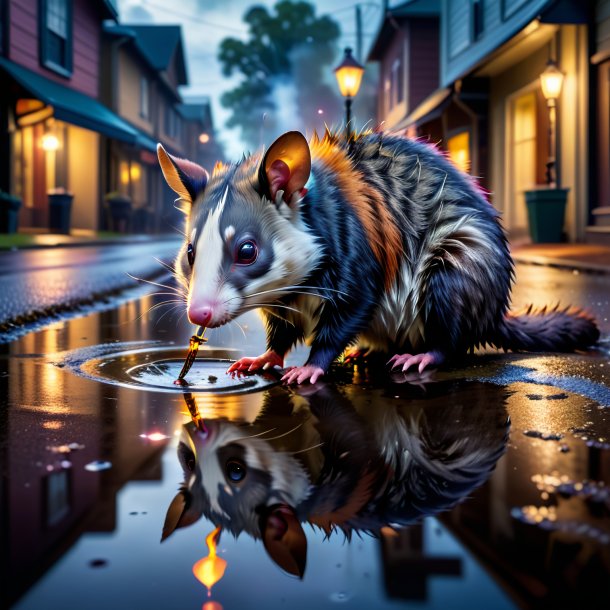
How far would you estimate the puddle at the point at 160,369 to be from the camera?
3348 millimetres

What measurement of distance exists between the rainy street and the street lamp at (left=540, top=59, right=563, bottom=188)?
1242 cm

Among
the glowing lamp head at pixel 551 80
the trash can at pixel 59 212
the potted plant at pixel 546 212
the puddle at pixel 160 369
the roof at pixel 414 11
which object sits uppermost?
the roof at pixel 414 11

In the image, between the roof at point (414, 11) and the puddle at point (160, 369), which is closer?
the puddle at point (160, 369)

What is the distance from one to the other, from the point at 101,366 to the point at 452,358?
62.7 inches

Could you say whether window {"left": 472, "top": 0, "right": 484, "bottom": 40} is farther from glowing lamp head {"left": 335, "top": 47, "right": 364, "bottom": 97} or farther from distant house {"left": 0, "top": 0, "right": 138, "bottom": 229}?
distant house {"left": 0, "top": 0, "right": 138, "bottom": 229}

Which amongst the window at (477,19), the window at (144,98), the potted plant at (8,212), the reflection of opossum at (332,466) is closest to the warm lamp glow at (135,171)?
the window at (144,98)

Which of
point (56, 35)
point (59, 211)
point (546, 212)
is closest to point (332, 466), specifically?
point (546, 212)

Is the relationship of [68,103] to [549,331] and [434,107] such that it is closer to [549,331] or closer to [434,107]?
[434,107]

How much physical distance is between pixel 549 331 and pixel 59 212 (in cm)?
1964

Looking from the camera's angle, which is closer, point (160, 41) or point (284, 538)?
point (284, 538)

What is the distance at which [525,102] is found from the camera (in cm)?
1966

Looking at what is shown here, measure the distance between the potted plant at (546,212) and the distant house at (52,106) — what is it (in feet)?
34.8

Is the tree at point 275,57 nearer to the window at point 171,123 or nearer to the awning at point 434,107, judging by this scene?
the window at point 171,123

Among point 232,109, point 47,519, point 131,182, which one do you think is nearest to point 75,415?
point 47,519
